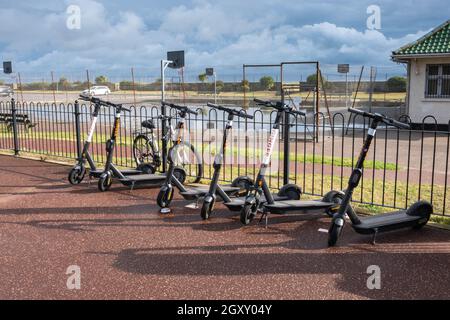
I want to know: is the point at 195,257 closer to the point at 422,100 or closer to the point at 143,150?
the point at 143,150

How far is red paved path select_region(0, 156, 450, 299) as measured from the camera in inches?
175

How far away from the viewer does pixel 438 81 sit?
20.2m

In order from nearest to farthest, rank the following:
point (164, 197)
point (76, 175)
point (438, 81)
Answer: point (164, 197)
point (76, 175)
point (438, 81)

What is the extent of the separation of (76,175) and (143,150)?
70.5 inches

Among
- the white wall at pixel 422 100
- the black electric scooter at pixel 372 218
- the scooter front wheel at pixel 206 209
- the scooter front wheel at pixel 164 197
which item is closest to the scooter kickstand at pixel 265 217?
the scooter front wheel at pixel 206 209

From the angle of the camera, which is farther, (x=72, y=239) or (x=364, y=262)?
(x=72, y=239)

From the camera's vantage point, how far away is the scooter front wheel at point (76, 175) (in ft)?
29.0

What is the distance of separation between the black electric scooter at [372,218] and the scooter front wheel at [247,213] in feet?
3.60

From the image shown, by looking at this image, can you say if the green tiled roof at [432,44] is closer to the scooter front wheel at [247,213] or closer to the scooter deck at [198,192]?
the scooter deck at [198,192]

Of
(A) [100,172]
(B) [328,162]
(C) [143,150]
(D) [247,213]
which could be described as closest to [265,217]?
(D) [247,213]

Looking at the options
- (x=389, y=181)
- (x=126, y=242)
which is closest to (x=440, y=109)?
(x=389, y=181)

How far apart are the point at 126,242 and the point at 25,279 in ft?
4.24

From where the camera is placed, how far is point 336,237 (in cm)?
550
